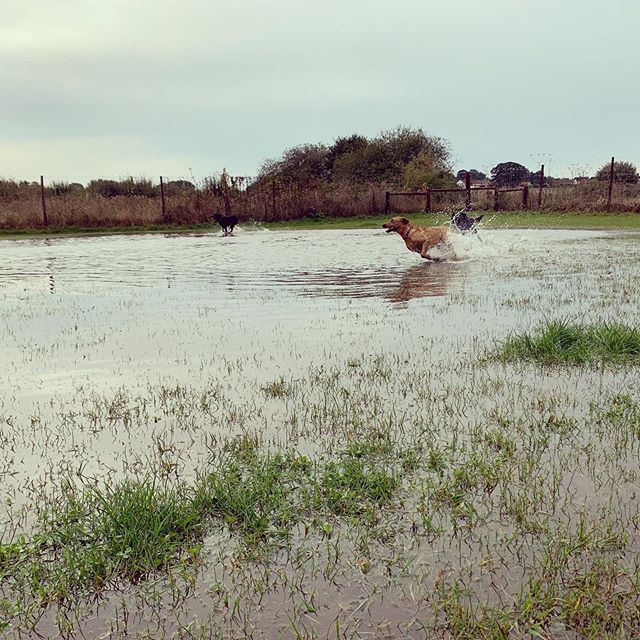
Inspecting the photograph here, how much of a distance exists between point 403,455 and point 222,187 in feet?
95.8

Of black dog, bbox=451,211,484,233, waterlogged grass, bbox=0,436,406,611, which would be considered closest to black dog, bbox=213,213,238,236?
black dog, bbox=451,211,484,233

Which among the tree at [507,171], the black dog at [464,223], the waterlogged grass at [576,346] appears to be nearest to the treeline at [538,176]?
the tree at [507,171]

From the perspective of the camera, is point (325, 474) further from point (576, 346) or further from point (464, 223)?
point (464, 223)

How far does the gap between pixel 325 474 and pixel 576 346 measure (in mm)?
3470

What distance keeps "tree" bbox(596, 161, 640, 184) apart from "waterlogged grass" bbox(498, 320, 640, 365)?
1261 inches

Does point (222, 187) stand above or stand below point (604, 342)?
above

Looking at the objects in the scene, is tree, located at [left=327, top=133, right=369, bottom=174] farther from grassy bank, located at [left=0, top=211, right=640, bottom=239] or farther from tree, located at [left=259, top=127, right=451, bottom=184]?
grassy bank, located at [left=0, top=211, right=640, bottom=239]

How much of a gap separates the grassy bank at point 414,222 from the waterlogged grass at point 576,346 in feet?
67.4

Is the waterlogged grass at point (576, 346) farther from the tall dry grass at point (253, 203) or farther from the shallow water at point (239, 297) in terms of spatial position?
the tall dry grass at point (253, 203)

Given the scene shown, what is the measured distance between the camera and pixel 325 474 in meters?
3.29

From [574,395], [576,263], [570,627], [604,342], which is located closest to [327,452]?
[570,627]

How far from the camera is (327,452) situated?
3727 mm

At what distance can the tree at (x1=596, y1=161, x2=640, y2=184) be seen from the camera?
1406 inches

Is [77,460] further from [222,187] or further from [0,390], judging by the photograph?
[222,187]
